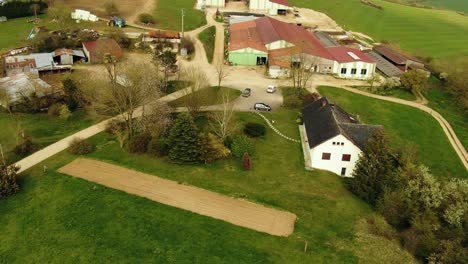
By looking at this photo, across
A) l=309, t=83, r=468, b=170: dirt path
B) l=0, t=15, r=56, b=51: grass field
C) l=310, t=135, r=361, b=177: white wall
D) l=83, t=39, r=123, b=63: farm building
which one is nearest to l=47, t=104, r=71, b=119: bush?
l=83, t=39, r=123, b=63: farm building

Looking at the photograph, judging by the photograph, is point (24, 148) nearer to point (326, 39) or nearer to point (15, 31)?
point (15, 31)

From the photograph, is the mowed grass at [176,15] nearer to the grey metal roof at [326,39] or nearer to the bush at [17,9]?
the grey metal roof at [326,39]

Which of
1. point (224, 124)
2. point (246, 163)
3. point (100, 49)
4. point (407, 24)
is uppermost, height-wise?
point (407, 24)

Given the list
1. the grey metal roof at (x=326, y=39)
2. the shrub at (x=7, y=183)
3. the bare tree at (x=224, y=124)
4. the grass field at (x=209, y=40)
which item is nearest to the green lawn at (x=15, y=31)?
the grass field at (x=209, y=40)

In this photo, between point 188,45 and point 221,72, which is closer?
point 221,72

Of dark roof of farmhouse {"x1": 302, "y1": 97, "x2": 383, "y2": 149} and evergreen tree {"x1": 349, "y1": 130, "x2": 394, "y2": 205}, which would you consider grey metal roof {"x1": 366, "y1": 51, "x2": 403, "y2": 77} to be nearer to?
dark roof of farmhouse {"x1": 302, "y1": 97, "x2": 383, "y2": 149}

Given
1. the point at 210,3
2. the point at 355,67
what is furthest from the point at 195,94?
the point at 210,3

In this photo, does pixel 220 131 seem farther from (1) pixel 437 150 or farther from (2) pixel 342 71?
(2) pixel 342 71
